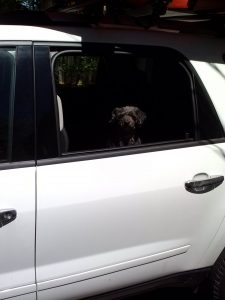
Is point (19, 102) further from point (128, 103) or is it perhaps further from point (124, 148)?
point (128, 103)

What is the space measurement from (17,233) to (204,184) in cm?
96

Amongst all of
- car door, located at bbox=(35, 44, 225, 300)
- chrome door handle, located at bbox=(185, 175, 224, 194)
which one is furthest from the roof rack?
chrome door handle, located at bbox=(185, 175, 224, 194)

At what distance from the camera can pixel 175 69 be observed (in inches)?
96.8

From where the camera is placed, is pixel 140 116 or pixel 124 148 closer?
pixel 124 148

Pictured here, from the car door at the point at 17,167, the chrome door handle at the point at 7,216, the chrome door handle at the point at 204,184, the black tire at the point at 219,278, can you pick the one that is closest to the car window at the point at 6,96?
the car door at the point at 17,167

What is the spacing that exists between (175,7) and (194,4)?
0.74 ft

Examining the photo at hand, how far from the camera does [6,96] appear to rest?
1989 mm

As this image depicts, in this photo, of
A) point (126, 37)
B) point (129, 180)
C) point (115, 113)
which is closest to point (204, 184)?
A: point (129, 180)

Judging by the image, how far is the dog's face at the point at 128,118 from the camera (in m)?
2.49

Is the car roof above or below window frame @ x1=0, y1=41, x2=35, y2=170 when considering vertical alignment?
above

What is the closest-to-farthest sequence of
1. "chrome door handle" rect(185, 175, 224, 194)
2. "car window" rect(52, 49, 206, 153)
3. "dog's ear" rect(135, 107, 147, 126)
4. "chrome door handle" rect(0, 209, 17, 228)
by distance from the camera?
"chrome door handle" rect(0, 209, 17, 228)
"chrome door handle" rect(185, 175, 224, 194)
"car window" rect(52, 49, 206, 153)
"dog's ear" rect(135, 107, 147, 126)

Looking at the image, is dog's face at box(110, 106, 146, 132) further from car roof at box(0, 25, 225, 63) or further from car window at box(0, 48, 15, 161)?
car window at box(0, 48, 15, 161)

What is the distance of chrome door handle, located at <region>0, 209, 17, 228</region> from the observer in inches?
75.0

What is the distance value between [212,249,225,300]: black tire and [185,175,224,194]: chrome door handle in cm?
43
